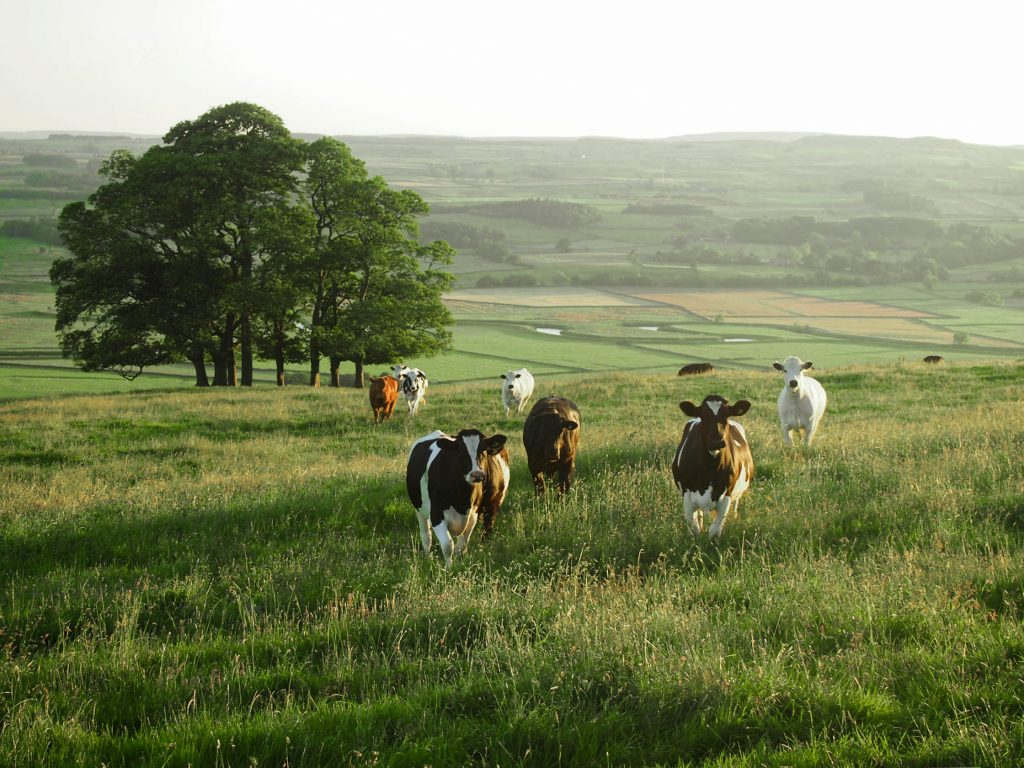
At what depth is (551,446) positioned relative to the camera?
42.7 ft

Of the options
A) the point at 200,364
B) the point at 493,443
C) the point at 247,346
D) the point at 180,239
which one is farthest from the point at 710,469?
the point at 200,364

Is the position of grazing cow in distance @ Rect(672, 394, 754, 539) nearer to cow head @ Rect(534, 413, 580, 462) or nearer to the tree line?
cow head @ Rect(534, 413, 580, 462)

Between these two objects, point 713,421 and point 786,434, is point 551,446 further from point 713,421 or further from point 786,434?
point 786,434

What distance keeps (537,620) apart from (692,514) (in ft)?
13.4

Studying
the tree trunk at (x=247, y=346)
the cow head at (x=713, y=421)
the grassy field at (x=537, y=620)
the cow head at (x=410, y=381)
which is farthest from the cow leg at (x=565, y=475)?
the tree trunk at (x=247, y=346)

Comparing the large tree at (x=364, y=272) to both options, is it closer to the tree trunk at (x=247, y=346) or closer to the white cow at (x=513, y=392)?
the tree trunk at (x=247, y=346)

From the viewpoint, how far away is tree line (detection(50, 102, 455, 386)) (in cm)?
3478

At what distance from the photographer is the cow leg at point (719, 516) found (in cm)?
1034

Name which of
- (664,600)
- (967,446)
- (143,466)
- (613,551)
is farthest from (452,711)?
(143,466)

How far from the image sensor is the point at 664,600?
25.5 feet

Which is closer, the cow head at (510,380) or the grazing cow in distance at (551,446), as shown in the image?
the grazing cow in distance at (551,446)

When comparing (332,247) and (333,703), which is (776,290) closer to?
(332,247)

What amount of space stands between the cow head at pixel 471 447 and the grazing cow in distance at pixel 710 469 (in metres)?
2.36

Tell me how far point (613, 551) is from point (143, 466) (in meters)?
11.3
